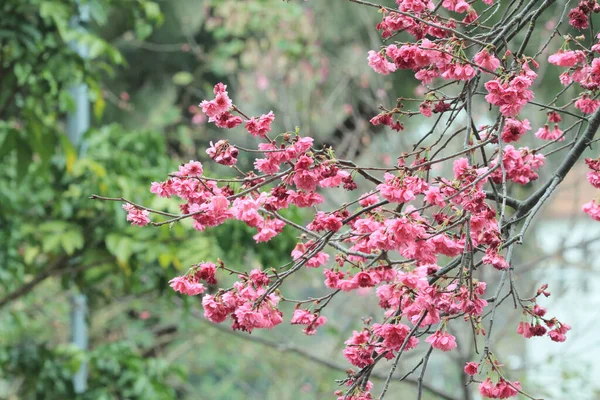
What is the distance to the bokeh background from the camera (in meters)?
2.53

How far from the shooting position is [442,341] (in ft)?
3.67

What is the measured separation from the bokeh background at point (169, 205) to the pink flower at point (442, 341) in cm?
110

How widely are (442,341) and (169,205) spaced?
52.4 inches

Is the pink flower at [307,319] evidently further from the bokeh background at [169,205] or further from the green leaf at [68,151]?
the green leaf at [68,151]

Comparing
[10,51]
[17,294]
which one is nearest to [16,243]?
[17,294]

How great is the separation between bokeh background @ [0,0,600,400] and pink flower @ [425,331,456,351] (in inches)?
43.2

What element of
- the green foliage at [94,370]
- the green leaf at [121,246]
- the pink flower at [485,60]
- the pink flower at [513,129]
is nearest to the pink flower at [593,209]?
the pink flower at [513,129]

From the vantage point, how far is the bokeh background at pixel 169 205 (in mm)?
2525

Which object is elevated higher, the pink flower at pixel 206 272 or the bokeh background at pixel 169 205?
the bokeh background at pixel 169 205

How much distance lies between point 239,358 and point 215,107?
3889mm

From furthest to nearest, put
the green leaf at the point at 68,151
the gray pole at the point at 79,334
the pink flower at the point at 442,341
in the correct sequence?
the gray pole at the point at 79,334 < the green leaf at the point at 68,151 < the pink flower at the point at 442,341

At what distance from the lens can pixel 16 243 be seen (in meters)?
2.78

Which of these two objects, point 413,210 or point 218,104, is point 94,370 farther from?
point 413,210

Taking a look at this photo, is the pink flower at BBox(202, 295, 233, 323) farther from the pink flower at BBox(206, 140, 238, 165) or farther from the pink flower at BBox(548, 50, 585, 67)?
the pink flower at BBox(548, 50, 585, 67)
